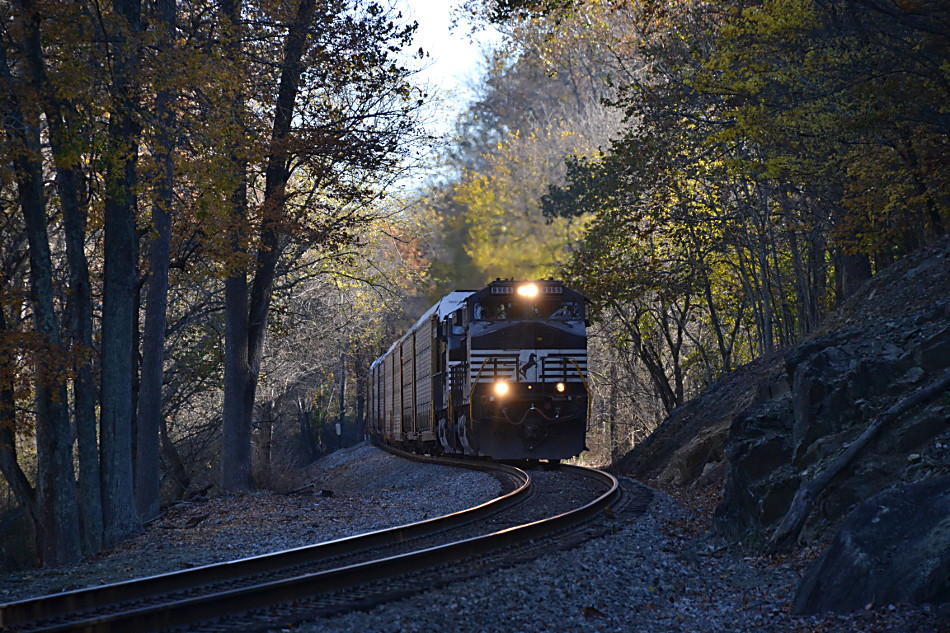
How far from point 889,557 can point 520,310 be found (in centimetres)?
1346

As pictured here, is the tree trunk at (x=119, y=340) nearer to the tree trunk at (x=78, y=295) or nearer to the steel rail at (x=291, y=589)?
the tree trunk at (x=78, y=295)

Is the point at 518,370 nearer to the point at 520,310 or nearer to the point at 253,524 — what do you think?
the point at 520,310

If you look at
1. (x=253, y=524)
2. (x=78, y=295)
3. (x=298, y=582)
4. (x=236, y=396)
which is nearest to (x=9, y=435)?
(x=78, y=295)

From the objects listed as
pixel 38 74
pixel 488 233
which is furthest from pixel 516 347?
pixel 488 233

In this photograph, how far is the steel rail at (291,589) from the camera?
18.5 feet

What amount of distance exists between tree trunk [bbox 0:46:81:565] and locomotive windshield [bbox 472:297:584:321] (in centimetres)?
837

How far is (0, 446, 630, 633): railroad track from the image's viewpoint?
5.89m

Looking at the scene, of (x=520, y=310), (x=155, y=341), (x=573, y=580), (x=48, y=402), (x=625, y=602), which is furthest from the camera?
(x=520, y=310)

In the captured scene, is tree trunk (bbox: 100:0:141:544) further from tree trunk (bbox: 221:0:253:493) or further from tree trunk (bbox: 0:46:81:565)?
tree trunk (bbox: 221:0:253:493)

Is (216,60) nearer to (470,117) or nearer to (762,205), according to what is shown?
(762,205)

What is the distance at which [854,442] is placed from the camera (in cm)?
838

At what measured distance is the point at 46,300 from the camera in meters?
14.5

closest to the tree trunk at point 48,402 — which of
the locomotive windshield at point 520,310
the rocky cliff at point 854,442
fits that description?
the locomotive windshield at point 520,310

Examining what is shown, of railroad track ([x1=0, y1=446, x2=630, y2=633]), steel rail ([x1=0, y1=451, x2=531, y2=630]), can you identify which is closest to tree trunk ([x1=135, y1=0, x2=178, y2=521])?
steel rail ([x1=0, y1=451, x2=531, y2=630])
